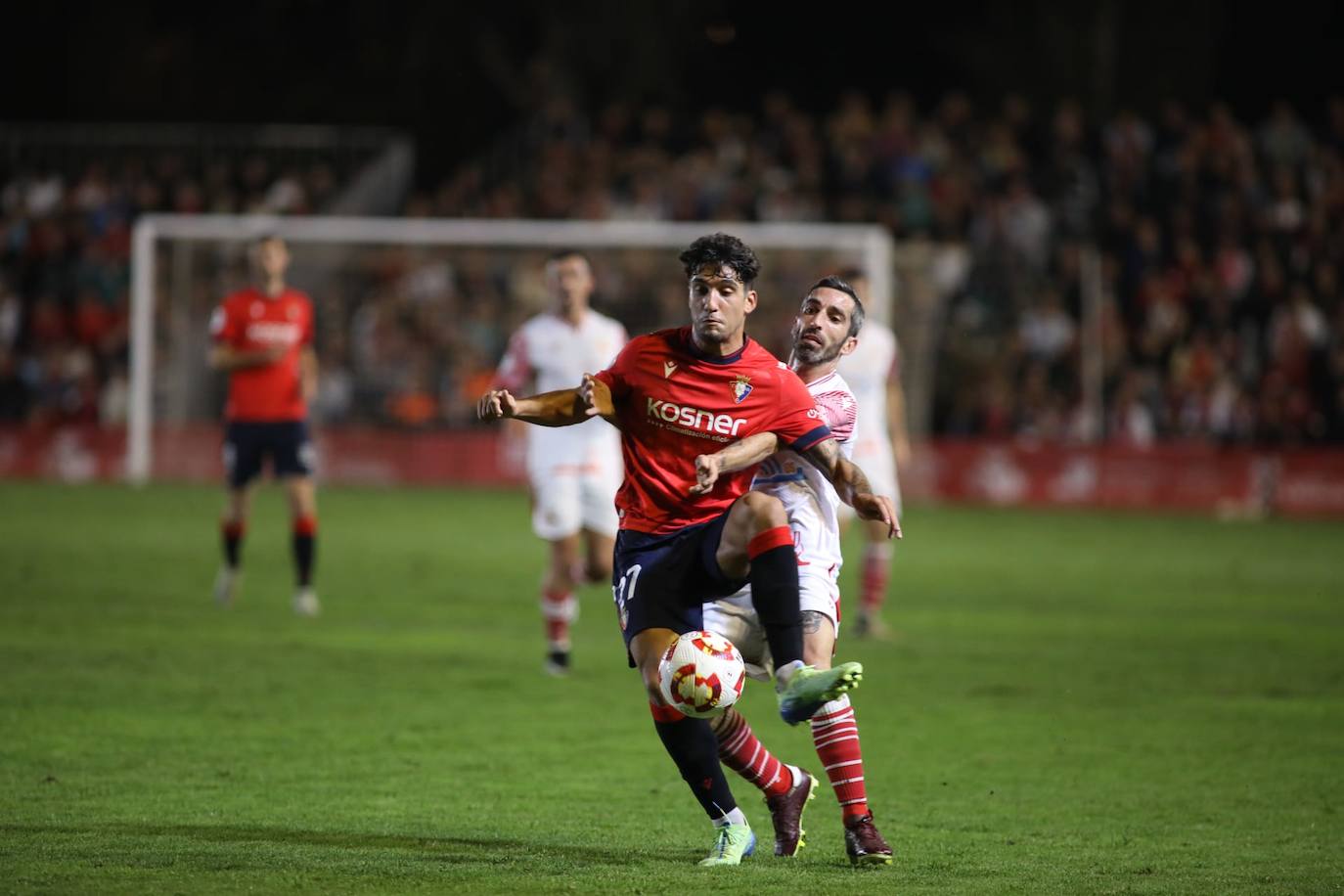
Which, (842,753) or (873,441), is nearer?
(842,753)

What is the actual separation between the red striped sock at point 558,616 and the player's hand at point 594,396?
4.79 metres

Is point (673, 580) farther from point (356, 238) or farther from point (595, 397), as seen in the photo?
point (356, 238)

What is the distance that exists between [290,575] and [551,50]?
1851cm

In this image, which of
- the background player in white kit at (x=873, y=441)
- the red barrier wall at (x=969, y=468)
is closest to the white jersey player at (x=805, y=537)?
the background player in white kit at (x=873, y=441)

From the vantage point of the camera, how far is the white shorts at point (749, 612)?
6480mm

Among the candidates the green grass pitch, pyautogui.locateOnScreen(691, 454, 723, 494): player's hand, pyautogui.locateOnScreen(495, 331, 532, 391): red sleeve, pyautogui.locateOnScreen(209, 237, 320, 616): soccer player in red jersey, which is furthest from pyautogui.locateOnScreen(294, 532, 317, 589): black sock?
pyautogui.locateOnScreen(691, 454, 723, 494): player's hand

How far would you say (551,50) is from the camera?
107 feet

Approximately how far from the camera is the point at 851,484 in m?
6.38

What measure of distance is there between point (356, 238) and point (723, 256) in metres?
20.1

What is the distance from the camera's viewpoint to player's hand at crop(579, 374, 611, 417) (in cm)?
637

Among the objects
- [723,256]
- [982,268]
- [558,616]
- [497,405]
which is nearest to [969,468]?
[982,268]

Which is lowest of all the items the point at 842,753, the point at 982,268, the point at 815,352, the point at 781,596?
the point at 842,753

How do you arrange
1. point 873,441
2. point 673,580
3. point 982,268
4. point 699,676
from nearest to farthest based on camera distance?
point 699,676 < point 673,580 < point 873,441 < point 982,268

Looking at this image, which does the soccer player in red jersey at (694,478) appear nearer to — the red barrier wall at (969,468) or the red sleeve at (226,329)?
the red sleeve at (226,329)
